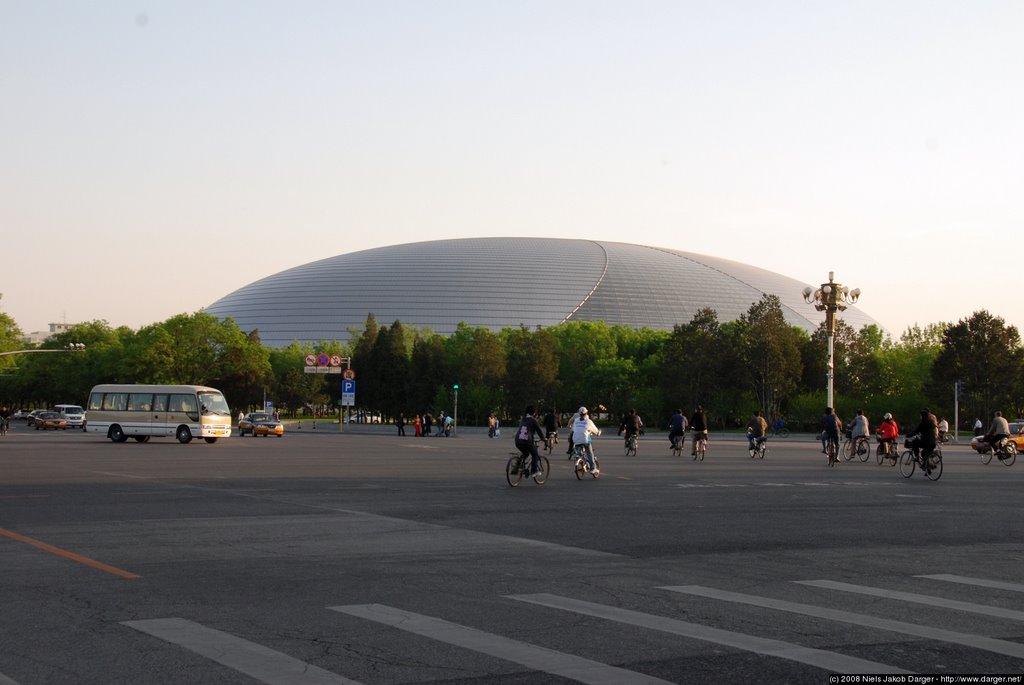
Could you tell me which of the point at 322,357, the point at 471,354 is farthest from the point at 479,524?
the point at 471,354

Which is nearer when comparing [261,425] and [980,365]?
[261,425]

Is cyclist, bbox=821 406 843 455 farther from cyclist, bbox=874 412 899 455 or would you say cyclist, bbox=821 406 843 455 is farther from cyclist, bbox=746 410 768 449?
A: cyclist, bbox=746 410 768 449

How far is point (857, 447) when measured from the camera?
40.4m

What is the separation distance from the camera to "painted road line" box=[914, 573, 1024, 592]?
10.8 m

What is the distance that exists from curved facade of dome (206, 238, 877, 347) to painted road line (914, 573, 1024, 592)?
460 ft

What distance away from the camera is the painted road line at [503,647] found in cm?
695

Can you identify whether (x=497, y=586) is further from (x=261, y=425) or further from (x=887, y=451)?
(x=261, y=425)

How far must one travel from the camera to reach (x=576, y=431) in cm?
2744

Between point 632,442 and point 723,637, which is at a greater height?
point 632,442

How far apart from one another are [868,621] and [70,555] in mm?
8261

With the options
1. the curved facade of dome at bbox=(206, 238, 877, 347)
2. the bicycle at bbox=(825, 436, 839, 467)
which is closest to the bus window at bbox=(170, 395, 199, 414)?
the bicycle at bbox=(825, 436, 839, 467)

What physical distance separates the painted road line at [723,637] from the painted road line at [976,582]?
3.74 m

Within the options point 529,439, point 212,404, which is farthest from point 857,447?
point 212,404

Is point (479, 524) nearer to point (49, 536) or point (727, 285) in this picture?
point (49, 536)
